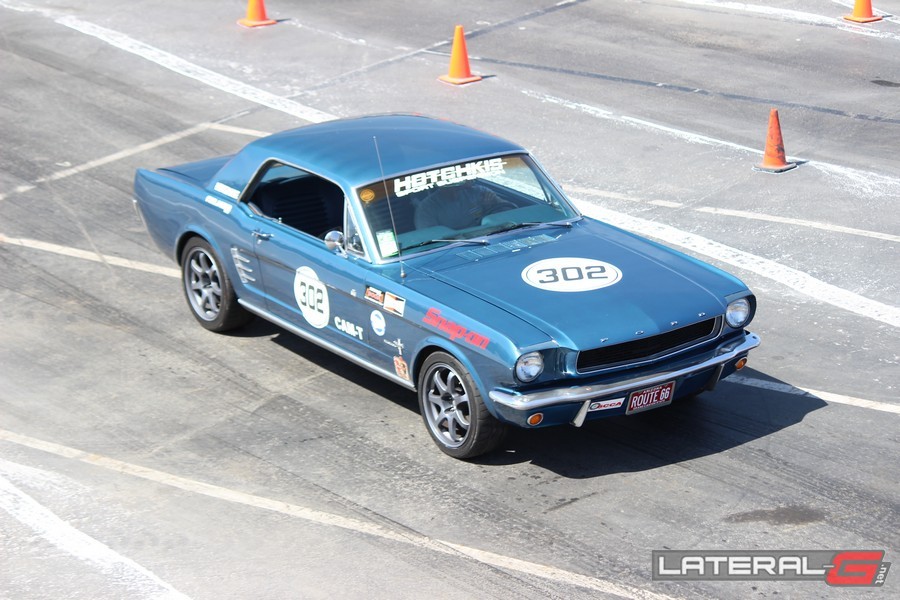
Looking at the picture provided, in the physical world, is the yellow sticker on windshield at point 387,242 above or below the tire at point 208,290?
above

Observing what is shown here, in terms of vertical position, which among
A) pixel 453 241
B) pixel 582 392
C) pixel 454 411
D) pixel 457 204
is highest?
pixel 457 204

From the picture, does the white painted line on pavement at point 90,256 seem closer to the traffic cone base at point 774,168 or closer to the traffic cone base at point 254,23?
the traffic cone base at point 774,168

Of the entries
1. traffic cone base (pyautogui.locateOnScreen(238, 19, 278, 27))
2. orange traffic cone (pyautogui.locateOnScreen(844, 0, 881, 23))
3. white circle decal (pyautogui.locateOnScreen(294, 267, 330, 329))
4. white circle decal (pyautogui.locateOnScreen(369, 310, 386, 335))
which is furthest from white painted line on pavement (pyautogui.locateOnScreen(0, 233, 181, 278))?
orange traffic cone (pyautogui.locateOnScreen(844, 0, 881, 23))

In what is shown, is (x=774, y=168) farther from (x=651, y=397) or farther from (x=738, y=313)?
(x=651, y=397)

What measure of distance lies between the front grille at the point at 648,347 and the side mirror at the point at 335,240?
192 centimetres

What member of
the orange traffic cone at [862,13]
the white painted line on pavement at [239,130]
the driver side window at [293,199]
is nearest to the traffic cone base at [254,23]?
the white painted line on pavement at [239,130]

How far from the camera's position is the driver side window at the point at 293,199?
866 centimetres

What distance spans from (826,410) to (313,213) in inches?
144

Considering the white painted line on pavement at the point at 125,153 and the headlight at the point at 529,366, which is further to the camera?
the white painted line on pavement at the point at 125,153

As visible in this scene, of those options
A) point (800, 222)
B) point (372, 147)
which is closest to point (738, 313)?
point (372, 147)

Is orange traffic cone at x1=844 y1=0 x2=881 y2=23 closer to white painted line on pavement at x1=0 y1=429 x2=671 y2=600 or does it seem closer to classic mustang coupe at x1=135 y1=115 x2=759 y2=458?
classic mustang coupe at x1=135 y1=115 x2=759 y2=458

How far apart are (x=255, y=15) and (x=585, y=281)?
12.5 metres

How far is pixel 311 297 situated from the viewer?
26.8 ft

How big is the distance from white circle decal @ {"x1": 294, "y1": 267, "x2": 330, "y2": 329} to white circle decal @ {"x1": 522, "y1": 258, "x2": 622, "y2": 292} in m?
1.40
